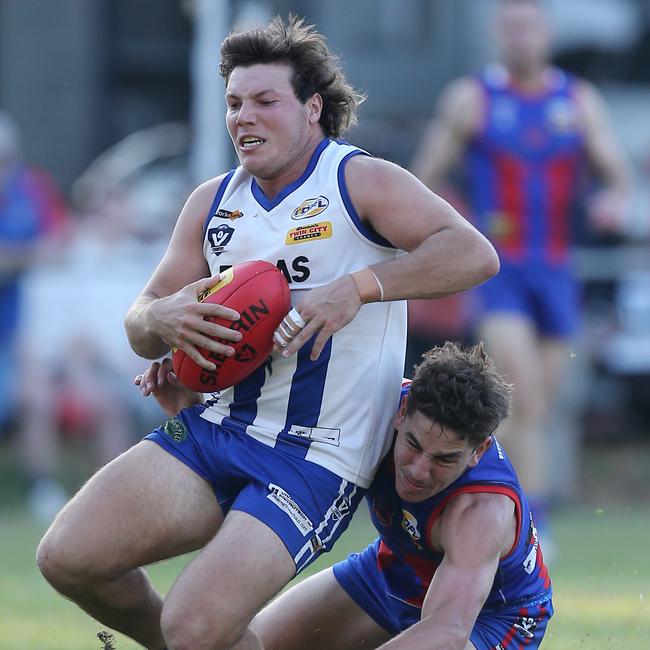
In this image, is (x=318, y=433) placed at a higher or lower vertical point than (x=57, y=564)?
higher

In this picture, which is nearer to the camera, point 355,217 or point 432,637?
point 432,637

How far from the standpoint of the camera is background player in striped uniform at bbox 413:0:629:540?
8320mm

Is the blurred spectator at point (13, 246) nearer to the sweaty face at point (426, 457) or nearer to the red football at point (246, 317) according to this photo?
the red football at point (246, 317)

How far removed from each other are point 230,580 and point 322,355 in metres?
0.80

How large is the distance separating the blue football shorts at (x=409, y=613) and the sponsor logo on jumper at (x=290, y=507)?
60 centimetres

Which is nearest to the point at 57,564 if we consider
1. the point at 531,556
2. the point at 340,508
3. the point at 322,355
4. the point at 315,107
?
the point at 340,508

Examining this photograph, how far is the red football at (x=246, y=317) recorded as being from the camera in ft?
15.0

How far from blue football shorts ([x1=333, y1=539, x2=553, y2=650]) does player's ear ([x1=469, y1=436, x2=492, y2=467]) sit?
0.53m

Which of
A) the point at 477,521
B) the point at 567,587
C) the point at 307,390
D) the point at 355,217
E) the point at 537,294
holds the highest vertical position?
the point at 355,217

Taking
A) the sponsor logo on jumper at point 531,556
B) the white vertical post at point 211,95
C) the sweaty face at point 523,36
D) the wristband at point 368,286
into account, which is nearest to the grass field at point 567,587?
the sponsor logo on jumper at point 531,556

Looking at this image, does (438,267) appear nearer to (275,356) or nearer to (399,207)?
(399,207)

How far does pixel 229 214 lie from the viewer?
16.3ft

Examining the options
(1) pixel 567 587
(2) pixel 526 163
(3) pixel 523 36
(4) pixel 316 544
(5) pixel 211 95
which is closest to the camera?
(4) pixel 316 544

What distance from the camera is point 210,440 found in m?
4.83
